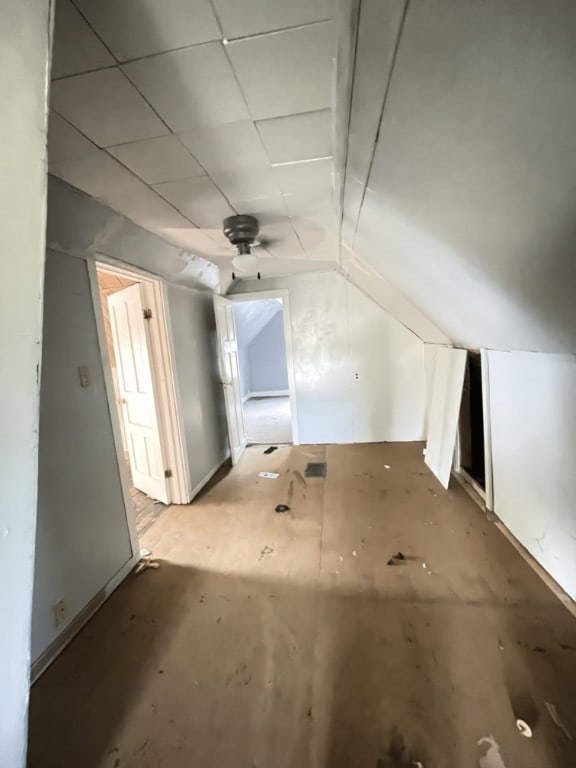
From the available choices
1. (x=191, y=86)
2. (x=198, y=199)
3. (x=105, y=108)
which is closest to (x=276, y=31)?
(x=191, y=86)

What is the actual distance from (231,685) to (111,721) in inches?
18.4

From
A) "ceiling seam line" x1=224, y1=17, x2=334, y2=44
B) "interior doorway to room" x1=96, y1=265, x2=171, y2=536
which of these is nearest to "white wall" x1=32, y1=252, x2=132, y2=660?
"interior doorway to room" x1=96, y1=265, x2=171, y2=536

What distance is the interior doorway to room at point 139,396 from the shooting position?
2842mm

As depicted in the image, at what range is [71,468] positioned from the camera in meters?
1.77

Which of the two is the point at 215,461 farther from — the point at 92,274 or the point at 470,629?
the point at 470,629

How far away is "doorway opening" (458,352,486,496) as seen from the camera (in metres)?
2.95

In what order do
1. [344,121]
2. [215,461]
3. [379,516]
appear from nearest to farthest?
[344,121]
[379,516]
[215,461]

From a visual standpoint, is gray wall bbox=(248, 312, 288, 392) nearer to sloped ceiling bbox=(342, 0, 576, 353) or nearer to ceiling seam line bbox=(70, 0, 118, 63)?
sloped ceiling bbox=(342, 0, 576, 353)

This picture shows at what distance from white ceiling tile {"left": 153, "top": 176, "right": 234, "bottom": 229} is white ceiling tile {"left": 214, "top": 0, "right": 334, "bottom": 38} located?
826 mm

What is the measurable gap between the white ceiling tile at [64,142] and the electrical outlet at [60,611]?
203 cm

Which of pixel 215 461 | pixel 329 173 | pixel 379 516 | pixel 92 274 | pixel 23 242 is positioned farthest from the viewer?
pixel 215 461

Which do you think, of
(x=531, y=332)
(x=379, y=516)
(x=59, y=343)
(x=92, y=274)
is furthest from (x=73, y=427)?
(x=531, y=332)

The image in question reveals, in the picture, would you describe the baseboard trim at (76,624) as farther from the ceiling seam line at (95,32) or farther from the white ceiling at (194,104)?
the ceiling seam line at (95,32)

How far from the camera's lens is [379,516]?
8.53 ft
